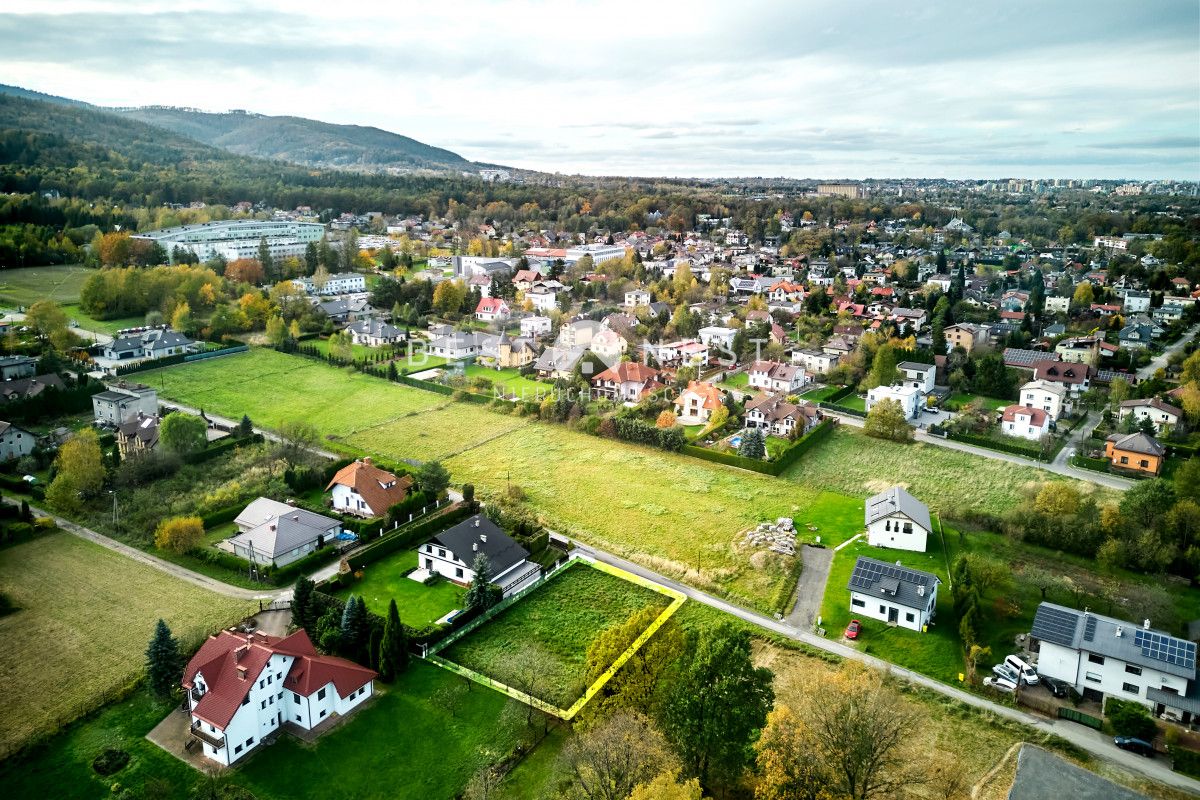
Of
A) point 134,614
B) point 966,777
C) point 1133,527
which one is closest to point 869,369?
point 1133,527

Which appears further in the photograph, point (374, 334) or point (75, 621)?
point (374, 334)

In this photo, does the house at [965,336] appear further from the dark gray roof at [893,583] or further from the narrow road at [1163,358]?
the dark gray roof at [893,583]

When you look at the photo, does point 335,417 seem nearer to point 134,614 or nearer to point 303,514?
point 303,514

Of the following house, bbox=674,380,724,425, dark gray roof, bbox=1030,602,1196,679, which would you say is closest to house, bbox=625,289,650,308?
house, bbox=674,380,724,425

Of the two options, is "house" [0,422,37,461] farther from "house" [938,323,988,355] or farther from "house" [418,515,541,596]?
"house" [938,323,988,355]

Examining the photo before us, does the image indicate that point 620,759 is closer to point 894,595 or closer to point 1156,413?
point 894,595

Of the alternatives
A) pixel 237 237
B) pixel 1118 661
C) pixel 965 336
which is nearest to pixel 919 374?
pixel 965 336
